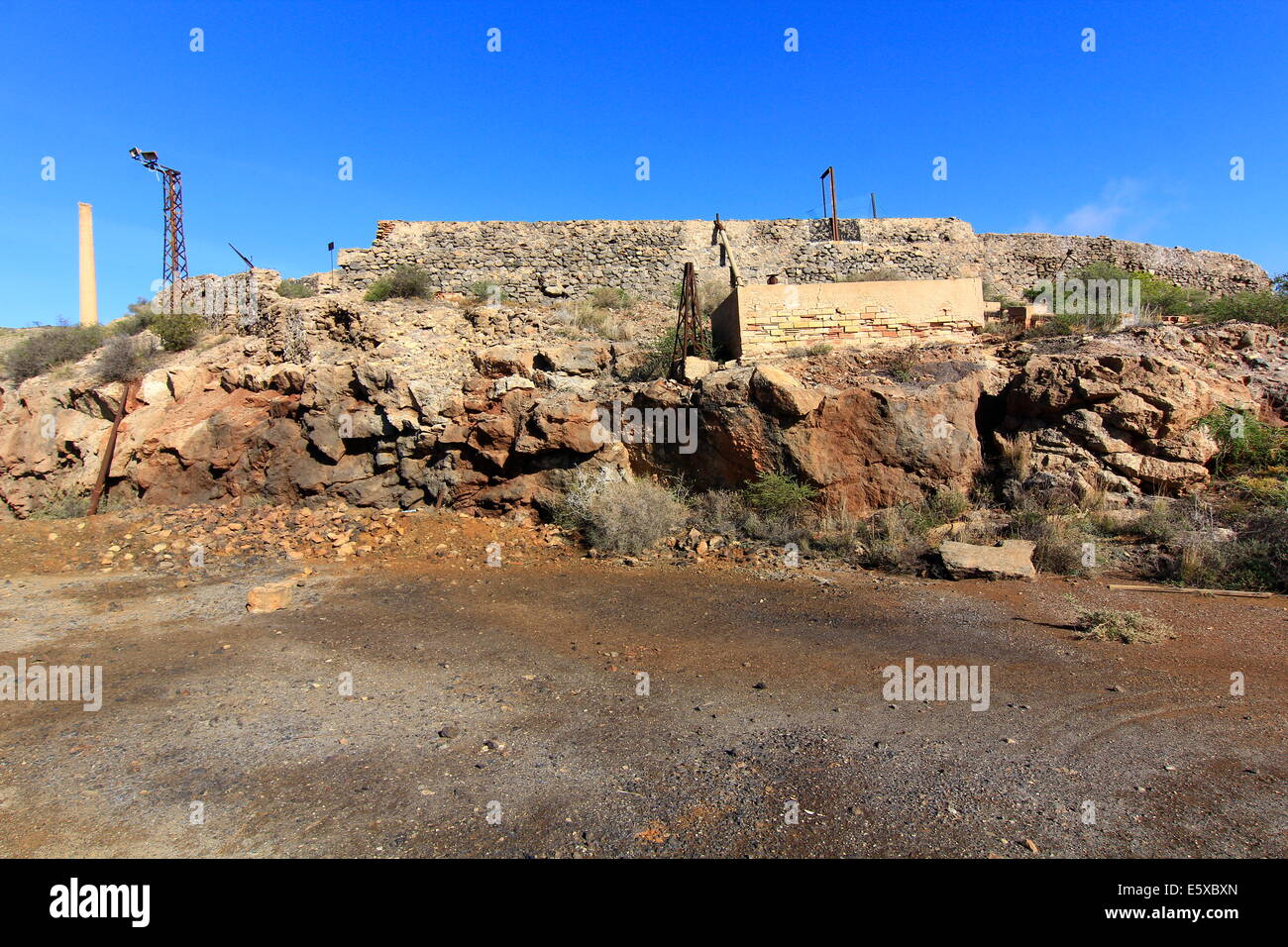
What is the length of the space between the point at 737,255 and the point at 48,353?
54.9ft

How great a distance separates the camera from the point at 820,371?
32.6 ft

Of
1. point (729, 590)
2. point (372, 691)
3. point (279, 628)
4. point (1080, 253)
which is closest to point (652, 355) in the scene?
point (729, 590)

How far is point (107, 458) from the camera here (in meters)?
11.0

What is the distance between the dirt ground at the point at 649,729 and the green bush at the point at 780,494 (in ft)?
6.35

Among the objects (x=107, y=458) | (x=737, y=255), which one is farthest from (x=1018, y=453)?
(x=107, y=458)

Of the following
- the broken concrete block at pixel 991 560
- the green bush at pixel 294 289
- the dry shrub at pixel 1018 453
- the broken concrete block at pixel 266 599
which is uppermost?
the green bush at pixel 294 289

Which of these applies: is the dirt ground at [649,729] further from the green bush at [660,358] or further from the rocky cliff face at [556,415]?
the green bush at [660,358]

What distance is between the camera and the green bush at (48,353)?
15.1 m

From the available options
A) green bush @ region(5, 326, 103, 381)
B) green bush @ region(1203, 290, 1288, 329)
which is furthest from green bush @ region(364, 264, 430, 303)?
green bush @ region(1203, 290, 1288, 329)

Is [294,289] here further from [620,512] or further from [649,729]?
[649,729]

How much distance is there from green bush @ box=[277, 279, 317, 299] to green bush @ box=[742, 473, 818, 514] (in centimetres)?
1354

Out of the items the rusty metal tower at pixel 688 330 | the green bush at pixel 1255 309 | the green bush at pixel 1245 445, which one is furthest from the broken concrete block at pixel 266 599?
the green bush at pixel 1255 309
